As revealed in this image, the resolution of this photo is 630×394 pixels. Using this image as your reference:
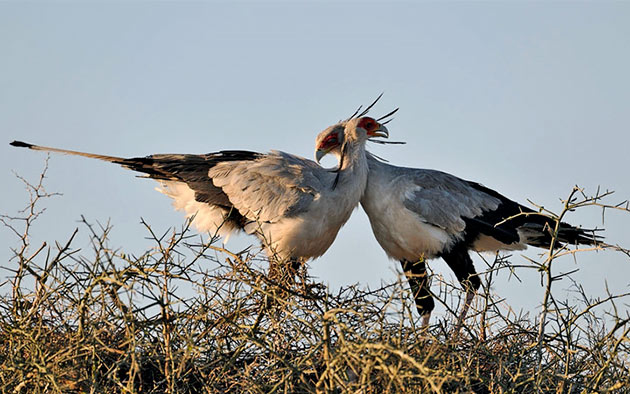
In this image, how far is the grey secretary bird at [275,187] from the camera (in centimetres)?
528

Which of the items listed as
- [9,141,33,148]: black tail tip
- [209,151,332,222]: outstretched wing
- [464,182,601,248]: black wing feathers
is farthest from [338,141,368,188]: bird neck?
[9,141,33,148]: black tail tip

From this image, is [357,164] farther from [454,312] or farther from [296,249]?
[454,312]

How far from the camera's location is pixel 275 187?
5.36 metres

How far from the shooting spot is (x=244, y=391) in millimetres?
3000

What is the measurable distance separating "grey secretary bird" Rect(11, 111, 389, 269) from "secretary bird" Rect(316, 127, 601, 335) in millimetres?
243

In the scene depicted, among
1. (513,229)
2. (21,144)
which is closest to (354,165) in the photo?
(513,229)

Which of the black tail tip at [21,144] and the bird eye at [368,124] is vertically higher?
the bird eye at [368,124]

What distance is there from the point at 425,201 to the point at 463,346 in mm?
2273

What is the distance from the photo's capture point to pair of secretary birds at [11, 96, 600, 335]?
532cm

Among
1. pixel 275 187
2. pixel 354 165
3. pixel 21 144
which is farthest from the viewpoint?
pixel 354 165

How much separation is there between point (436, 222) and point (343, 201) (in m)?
0.81

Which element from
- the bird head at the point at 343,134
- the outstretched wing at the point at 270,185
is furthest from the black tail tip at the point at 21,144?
the bird head at the point at 343,134

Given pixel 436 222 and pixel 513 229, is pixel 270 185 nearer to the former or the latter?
pixel 436 222

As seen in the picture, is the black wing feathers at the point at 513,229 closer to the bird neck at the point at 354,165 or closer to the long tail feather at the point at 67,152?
the bird neck at the point at 354,165
